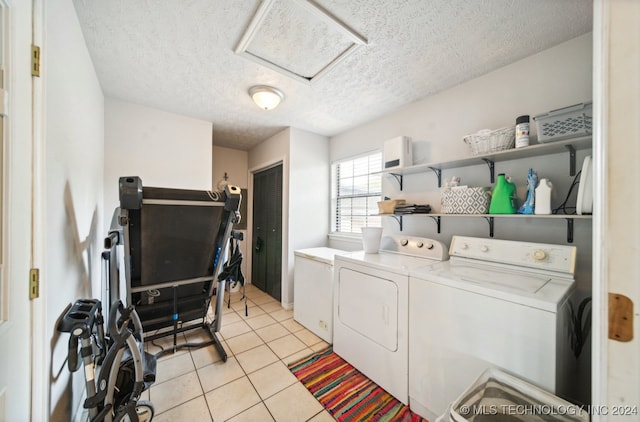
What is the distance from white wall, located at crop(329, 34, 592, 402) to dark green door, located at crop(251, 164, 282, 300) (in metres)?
1.71

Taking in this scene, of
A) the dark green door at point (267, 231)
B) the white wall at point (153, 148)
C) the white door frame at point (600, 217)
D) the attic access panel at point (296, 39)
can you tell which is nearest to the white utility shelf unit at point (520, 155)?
the white door frame at point (600, 217)

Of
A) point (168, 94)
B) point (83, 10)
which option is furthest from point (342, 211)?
point (83, 10)

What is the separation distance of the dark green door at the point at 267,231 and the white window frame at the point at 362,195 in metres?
0.86

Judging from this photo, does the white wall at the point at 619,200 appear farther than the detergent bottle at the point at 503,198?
No

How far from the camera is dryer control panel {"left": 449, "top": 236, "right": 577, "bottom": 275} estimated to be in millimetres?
1362

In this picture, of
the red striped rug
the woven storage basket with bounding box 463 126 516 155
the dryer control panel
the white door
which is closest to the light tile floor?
the red striped rug

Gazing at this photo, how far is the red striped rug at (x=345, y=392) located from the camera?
60.9 inches

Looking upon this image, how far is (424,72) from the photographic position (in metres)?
Result: 1.93

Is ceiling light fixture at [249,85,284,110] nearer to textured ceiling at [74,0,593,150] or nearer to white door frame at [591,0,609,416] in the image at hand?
textured ceiling at [74,0,593,150]

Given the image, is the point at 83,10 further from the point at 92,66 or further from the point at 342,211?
the point at 342,211

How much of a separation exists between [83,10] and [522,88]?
10.3ft

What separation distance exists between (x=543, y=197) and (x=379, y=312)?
4.61 ft

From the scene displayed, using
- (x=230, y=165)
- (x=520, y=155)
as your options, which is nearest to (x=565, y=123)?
(x=520, y=155)

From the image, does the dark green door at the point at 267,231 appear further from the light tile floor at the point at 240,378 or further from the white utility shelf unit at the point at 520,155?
the white utility shelf unit at the point at 520,155
